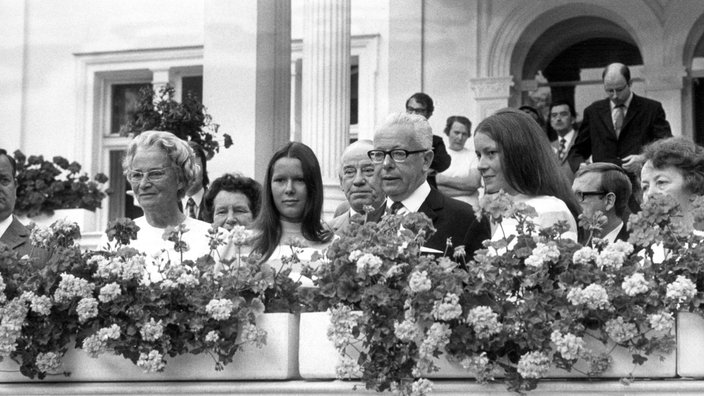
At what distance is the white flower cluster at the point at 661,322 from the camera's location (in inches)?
172

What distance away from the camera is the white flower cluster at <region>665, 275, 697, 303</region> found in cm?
439

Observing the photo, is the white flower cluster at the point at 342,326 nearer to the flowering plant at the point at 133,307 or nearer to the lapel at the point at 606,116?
the flowering plant at the point at 133,307

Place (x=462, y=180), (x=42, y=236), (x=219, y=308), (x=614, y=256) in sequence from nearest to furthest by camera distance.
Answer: (x=614, y=256), (x=219, y=308), (x=42, y=236), (x=462, y=180)

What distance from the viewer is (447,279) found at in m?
4.47

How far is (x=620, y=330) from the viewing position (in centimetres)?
439

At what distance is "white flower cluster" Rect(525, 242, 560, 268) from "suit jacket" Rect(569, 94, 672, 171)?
5758 mm

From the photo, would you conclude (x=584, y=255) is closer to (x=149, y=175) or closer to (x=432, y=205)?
(x=432, y=205)

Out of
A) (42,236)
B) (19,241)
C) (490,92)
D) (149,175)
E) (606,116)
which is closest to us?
(42,236)

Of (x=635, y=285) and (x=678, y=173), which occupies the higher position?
(x=678, y=173)

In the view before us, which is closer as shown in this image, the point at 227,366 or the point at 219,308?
the point at 219,308

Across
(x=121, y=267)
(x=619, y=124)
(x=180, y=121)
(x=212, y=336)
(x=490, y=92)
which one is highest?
(x=490, y=92)

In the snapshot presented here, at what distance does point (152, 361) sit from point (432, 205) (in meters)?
1.43

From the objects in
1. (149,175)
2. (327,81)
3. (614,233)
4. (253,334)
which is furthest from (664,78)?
(253,334)


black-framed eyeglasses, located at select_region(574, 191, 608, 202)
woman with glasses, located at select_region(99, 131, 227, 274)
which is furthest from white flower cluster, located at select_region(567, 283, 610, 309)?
black-framed eyeglasses, located at select_region(574, 191, 608, 202)
